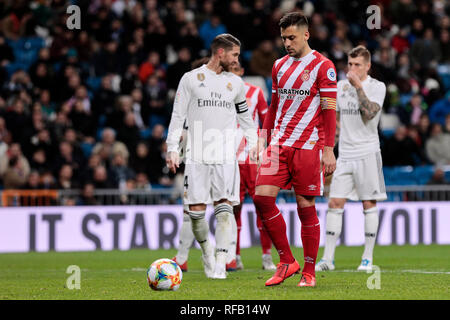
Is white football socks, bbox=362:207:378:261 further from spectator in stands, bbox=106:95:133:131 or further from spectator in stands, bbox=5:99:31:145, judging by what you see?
spectator in stands, bbox=5:99:31:145

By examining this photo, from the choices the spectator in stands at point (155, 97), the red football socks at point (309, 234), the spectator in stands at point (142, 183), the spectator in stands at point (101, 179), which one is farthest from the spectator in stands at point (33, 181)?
the red football socks at point (309, 234)

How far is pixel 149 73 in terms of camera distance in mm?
20109

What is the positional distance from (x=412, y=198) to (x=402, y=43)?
620cm

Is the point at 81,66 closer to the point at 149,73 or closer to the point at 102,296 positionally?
the point at 149,73

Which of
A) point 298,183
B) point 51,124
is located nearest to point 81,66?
point 51,124

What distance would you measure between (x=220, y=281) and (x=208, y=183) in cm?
107

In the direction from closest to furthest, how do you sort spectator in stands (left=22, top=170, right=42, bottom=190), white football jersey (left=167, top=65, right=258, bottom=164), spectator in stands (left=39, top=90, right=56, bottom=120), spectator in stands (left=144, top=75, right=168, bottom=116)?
white football jersey (left=167, top=65, right=258, bottom=164) < spectator in stands (left=22, top=170, right=42, bottom=190) < spectator in stands (left=39, top=90, right=56, bottom=120) < spectator in stands (left=144, top=75, right=168, bottom=116)

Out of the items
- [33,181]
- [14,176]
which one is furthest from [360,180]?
[14,176]

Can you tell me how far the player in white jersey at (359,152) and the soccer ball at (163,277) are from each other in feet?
10.8

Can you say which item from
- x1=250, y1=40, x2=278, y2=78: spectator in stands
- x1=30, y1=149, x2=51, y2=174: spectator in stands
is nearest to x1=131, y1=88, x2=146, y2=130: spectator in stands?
x1=30, y1=149, x2=51, y2=174: spectator in stands

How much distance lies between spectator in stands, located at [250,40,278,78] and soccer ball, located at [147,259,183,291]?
499 inches

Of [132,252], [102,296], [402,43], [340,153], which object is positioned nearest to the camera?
[102,296]

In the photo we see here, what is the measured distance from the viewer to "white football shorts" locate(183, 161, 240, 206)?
9.16 m

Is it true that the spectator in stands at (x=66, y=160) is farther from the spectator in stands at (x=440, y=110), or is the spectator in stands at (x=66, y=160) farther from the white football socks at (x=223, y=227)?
the white football socks at (x=223, y=227)
